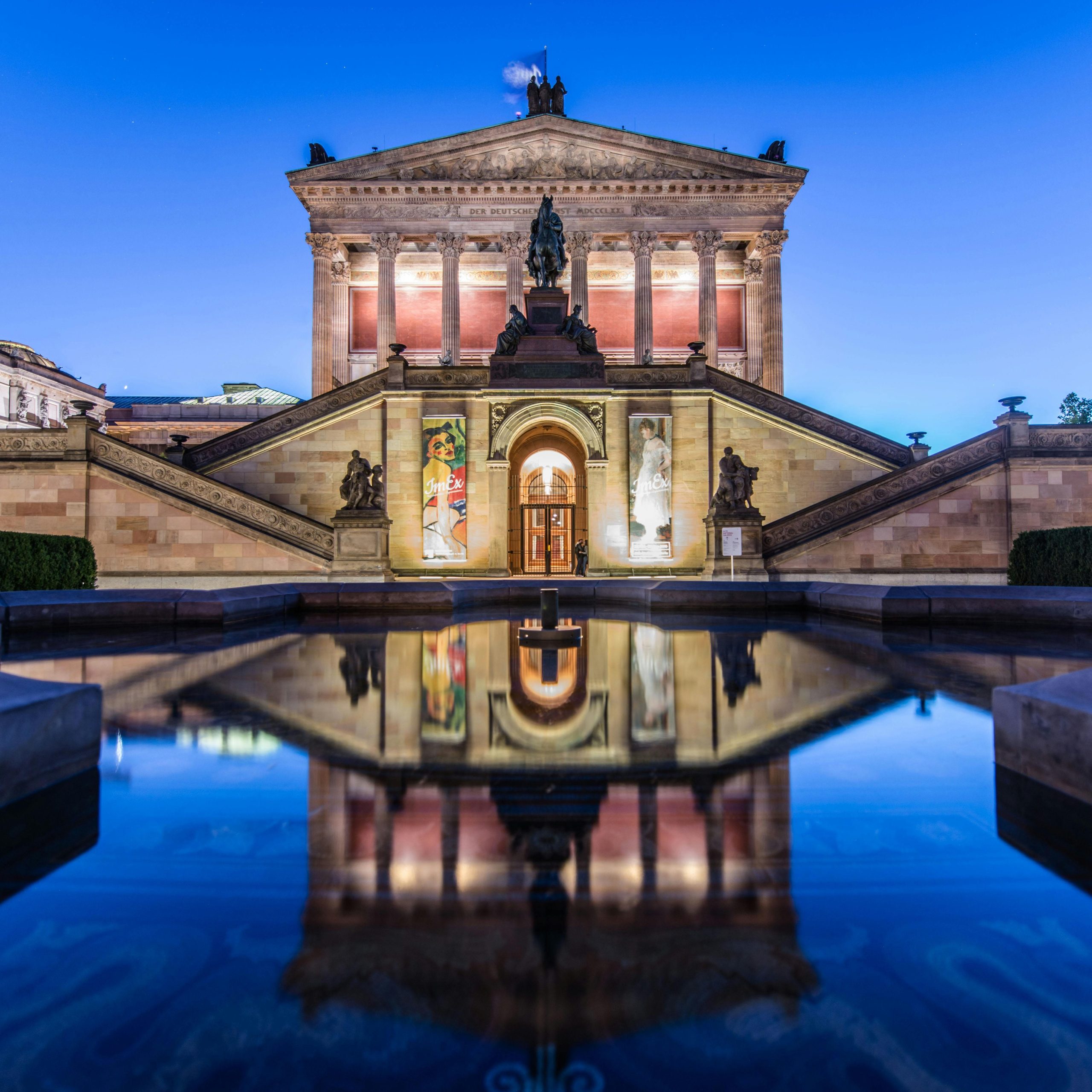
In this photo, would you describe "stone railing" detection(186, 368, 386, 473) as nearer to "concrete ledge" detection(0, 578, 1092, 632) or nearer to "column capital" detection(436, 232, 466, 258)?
"concrete ledge" detection(0, 578, 1092, 632)

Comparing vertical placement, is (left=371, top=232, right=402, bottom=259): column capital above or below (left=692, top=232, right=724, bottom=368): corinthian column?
above

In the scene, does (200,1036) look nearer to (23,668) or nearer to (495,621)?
(23,668)

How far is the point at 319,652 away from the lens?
5.76 metres

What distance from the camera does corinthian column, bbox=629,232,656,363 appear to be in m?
34.8

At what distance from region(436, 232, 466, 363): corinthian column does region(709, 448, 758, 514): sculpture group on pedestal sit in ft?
68.6

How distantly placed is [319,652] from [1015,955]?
5305 mm

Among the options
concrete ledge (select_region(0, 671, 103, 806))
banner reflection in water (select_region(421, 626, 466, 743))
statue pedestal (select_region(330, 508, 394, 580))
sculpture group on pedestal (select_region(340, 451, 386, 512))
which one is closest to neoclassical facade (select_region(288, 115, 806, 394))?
sculpture group on pedestal (select_region(340, 451, 386, 512))

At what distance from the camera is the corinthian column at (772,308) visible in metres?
35.8

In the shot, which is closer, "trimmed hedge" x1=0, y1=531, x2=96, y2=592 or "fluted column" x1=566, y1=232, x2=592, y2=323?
"trimmed hedge" x1=0, y1=531, x2=96, y2=592

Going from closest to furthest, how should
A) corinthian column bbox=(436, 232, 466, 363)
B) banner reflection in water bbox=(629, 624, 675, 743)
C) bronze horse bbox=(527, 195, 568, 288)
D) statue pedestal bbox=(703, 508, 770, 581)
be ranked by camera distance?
1. banner reflection in water bbox=(629, 624, 675, 743)
2. statue pedestal bbox=(703, 508, 770, 581)
3. bronze horse bbox=(527, 195, 568, 288)
4. corinthian column bbox=(436, 232, 466, 363)

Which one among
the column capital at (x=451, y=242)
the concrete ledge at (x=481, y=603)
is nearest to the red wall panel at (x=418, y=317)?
the column capital at (x=451, y=242)

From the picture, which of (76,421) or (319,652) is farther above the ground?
(76,421)

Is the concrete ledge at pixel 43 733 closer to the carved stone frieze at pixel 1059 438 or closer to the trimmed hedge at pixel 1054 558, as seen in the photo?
the trimmed hedge at pixel 1054 558

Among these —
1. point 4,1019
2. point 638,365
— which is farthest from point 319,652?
point 638,365
